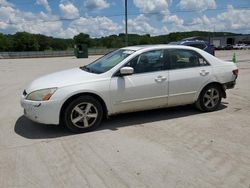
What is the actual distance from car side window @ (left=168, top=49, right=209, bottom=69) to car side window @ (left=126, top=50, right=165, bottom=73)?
0.74ft

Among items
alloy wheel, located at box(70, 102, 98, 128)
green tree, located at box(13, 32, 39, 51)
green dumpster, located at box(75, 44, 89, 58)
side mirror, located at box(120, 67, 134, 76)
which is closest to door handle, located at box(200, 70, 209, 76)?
side mirror, located at box(120, 67, 134, 76)

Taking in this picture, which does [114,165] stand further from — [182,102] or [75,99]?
[182,102]

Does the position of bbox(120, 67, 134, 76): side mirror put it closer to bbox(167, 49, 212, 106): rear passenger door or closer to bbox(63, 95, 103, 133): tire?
bbox(63, 95, 103, 133): tire

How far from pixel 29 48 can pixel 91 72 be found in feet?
257

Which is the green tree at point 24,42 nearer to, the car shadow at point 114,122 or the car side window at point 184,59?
the car shadow at point 114,122

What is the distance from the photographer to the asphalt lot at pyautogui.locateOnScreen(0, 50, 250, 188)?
342 centimetres

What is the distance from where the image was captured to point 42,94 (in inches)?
194

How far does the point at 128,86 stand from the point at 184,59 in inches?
58.9

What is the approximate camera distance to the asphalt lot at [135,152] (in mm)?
3422

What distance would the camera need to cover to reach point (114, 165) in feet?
12.5

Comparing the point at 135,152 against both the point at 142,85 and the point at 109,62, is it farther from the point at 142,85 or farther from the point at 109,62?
the point at 109,62

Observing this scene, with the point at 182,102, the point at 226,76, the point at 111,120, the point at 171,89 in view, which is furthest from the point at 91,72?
the point at 226,76

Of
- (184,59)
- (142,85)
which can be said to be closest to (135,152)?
(142,85)

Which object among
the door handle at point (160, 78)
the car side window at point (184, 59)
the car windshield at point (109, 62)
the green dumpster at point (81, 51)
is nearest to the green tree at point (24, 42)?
the green dumpster at point (81, 51)
